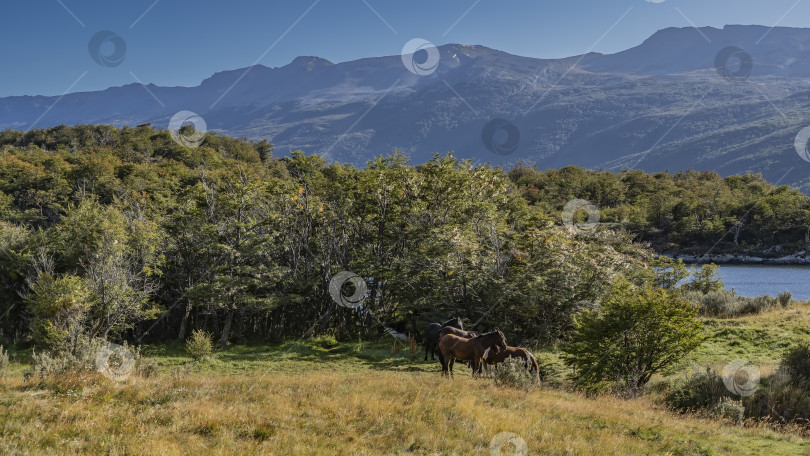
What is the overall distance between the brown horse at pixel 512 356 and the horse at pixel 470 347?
0.16 meters

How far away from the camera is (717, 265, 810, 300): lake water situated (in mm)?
60853

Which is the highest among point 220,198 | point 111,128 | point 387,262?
point 111,128

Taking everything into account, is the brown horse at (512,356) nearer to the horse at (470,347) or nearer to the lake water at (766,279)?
the horse at (470,347)

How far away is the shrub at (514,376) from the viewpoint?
1520cm

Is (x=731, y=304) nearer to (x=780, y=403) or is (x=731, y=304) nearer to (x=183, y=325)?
(x=780, y=403)

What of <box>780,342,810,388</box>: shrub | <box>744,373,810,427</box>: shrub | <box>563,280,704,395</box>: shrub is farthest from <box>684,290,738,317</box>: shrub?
<box>744,373,810,427</box>: shrub

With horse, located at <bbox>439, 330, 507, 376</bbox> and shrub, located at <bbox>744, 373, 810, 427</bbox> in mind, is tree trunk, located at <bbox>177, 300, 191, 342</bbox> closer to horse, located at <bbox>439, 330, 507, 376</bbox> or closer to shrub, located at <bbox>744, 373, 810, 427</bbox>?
horse, located at <bbox>439, 330, 507, 376</bbox>

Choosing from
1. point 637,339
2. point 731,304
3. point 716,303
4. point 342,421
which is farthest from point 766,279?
point 342,421

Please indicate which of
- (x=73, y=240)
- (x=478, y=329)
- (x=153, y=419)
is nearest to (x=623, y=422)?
(x=153, y=419)

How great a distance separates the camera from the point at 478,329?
83.6ft

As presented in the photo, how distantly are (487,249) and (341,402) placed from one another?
17.2m

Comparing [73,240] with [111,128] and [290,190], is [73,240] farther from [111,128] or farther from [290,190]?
[111,128]

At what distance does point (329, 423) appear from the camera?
1001cm

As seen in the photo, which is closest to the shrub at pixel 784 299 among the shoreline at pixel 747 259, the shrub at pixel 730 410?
the shrub at pixel 730 410
